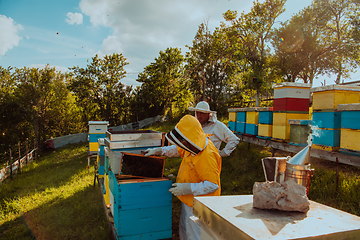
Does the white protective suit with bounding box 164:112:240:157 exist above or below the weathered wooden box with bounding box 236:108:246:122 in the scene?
below

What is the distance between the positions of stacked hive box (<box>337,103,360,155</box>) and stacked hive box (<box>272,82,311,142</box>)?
130 cm

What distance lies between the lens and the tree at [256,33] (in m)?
13.6

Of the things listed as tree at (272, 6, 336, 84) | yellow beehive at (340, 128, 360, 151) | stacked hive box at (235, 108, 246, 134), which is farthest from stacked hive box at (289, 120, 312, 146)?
tree at (272, 6, 336, 84)

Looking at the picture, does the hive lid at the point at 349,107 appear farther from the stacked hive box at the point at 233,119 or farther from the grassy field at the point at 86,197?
the stacked hive box at the point at 233,119

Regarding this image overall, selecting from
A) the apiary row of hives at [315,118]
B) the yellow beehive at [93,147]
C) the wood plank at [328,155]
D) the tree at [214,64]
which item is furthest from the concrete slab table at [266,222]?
the tree at [214,64]

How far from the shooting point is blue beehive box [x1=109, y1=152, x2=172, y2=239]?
225 centimetres

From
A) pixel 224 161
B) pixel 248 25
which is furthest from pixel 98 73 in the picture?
pixel 224 161

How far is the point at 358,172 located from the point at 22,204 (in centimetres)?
779

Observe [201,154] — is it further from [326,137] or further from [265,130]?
[265,130]

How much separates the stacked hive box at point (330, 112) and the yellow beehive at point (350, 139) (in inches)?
6.1

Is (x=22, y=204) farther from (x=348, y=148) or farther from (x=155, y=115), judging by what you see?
(x=155, y=115)

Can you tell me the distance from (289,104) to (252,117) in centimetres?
138

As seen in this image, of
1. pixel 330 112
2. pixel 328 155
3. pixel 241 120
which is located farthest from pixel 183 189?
pixel 241 120

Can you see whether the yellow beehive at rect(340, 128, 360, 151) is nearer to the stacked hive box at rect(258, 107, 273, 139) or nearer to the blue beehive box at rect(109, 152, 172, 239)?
the stacked hive box at rect(258, 107, 273, 139)
